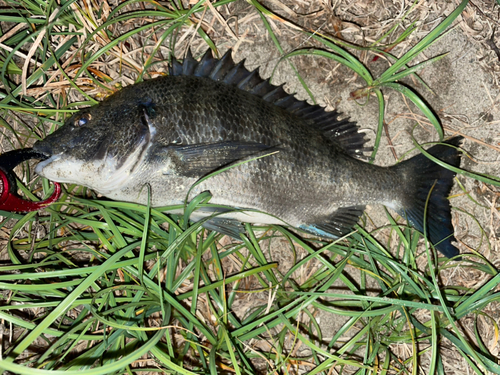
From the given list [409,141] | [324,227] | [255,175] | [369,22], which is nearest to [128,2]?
[255,175]

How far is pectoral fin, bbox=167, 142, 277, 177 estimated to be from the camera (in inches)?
95.1

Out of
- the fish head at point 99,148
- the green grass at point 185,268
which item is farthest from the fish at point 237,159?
the green grass at point 185,268

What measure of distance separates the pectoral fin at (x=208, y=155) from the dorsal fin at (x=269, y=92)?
19.0 inches

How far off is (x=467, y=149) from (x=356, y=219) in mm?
1107

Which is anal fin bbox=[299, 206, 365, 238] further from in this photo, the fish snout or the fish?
the fish snout

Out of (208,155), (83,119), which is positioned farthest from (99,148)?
(208,155)

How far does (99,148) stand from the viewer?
7.91 ft

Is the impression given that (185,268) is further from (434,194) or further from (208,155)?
(434,194)

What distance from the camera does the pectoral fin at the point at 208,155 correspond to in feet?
7.93

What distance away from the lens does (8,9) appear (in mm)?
3041

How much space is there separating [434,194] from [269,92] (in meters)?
1.41

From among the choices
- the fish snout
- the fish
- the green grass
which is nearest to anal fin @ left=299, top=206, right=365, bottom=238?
the fish

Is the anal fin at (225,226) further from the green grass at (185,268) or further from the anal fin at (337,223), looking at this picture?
the anal fin at (337,223)

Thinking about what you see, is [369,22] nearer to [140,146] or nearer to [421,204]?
[421,204]
